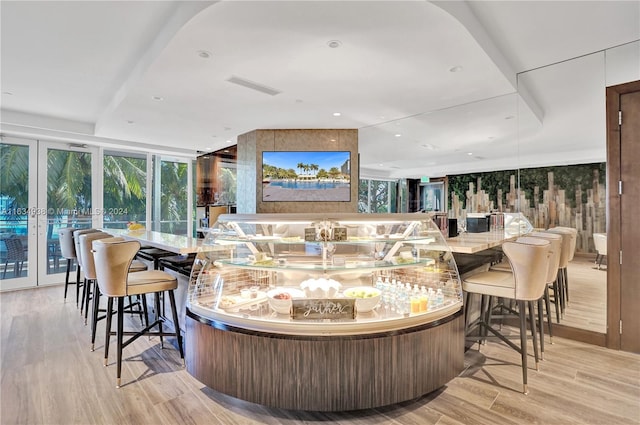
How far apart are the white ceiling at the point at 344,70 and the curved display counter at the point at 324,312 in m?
1.52

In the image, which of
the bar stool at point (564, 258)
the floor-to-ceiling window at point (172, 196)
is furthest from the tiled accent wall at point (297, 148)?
the bar stool at point (564, 258)

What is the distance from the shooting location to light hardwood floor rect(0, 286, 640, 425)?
2.07 metres

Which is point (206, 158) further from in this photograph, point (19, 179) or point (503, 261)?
point (503, 261)

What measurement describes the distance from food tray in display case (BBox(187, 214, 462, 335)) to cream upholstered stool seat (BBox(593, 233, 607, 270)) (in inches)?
79.9

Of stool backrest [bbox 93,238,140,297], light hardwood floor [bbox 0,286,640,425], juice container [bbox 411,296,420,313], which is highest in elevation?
stool backrest [bbox 93,238,140,297]

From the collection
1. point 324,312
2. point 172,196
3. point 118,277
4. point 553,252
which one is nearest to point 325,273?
point 324,312

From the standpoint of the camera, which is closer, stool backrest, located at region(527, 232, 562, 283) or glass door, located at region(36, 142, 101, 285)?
stool backrest, located at region(527, 232, 562, 283)

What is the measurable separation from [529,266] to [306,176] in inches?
159

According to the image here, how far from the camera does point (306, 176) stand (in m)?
5.92

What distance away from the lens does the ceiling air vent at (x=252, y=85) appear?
3.58 m

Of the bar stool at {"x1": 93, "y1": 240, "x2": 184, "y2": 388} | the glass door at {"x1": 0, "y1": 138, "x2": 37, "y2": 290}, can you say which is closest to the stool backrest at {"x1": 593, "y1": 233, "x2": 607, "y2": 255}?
the bar stool at {"x1": 93, "y1": 240, "x2": 184, "y2": 388}

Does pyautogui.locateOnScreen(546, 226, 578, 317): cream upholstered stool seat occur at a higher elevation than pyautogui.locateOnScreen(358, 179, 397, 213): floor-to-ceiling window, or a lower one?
lower

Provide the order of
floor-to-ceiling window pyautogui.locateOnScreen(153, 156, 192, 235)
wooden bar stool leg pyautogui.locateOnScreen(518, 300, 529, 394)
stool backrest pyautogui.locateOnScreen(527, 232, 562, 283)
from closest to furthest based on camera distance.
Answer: wooden bar stool leg pyautogui.locateOnScreen(518, 300, 529, 394)
stool backrest pyautogui.locateOnScreen(527, 232, 562, 283)
floor-to-ceiling window pyautogui.locateOnScreen(153, 156, 192, 235)

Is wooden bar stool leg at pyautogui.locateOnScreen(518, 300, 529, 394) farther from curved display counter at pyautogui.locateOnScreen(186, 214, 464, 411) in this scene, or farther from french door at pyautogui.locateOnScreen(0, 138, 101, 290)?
french door at pyautogui.locateOnScreen(0, 138, 101, 290)
